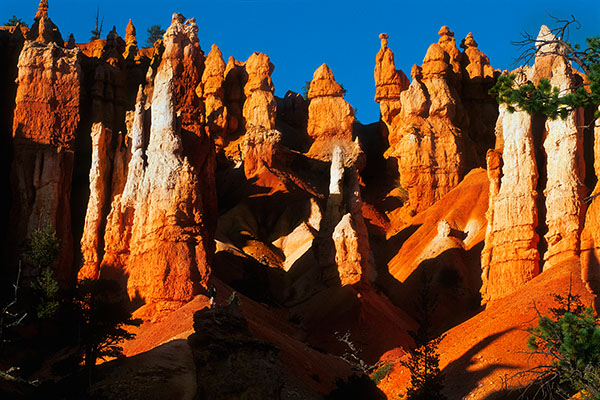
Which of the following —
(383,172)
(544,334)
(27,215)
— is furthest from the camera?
(383,172)

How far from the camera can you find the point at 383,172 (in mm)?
74375

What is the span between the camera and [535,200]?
4116cm

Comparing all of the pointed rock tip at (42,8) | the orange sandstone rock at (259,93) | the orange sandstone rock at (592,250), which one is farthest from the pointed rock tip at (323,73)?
the orange sandstone rock at (592,250)

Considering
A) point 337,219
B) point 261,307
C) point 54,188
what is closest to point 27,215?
point 54,188

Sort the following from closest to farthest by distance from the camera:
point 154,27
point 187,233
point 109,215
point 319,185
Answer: point 187,233 → point 109,215 → point 319,185 → point 154,27

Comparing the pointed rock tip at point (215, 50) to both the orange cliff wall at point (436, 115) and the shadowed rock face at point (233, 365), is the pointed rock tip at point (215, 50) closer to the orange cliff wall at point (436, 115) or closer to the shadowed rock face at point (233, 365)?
the orange cliff wall at point (436, 115)

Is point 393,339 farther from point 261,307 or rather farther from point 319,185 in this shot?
point 319,185

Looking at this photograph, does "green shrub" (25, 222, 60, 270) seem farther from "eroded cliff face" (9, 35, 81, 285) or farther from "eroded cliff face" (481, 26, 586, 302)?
"eroded cliff face" (481, 26, 586, 302)

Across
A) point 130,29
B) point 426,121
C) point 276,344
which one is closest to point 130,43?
point 130,29

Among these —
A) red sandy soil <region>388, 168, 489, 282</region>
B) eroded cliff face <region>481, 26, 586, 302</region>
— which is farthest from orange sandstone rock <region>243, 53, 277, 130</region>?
eroded cliff face <region>481, 26, 586, 302</region>

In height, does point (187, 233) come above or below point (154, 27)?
below

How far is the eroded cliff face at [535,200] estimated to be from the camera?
37.4 meters

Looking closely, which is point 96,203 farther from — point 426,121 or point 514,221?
point 426,121

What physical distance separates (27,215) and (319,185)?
3116 cm
